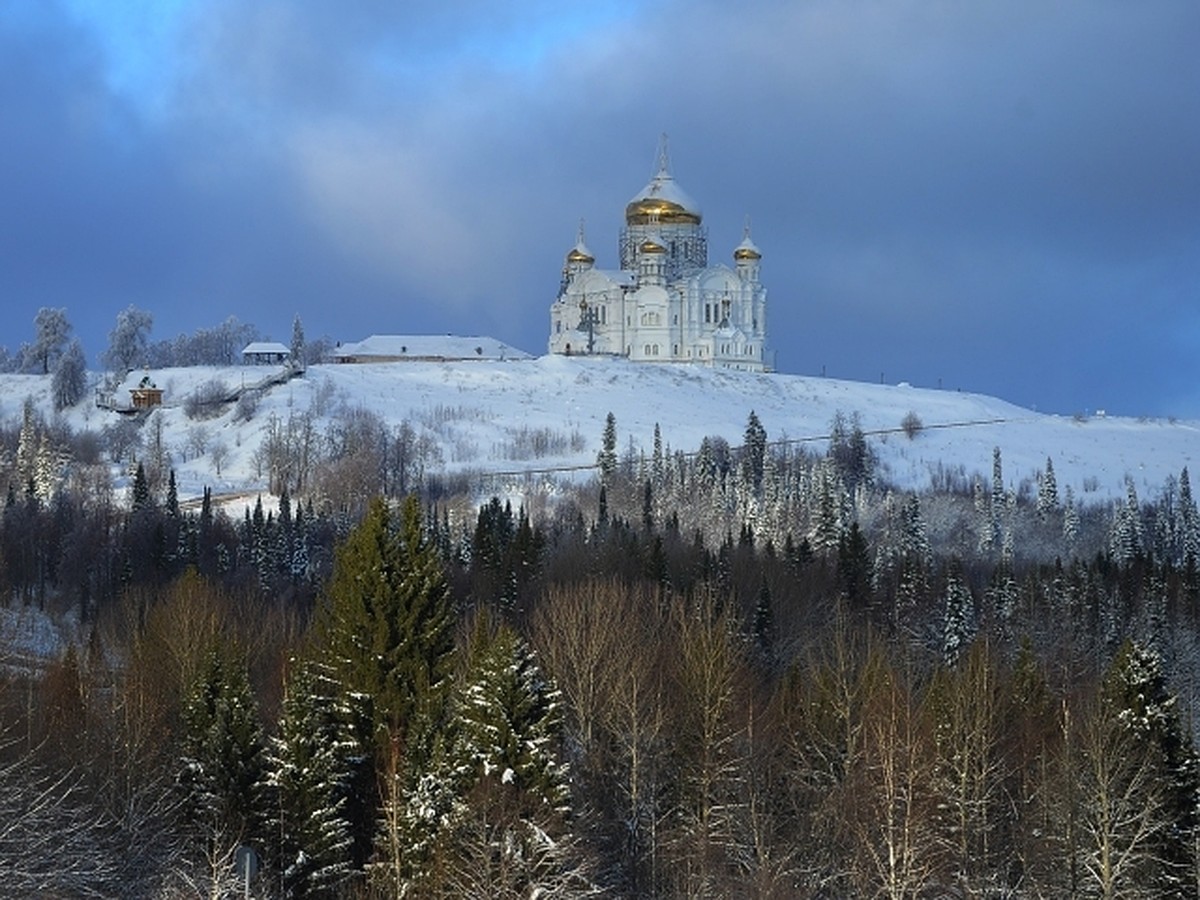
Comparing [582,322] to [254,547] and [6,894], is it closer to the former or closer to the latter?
[254,547]

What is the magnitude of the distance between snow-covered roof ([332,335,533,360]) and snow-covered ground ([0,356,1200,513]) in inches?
427

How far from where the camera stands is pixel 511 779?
2522 centimetres

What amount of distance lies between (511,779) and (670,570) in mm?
38522

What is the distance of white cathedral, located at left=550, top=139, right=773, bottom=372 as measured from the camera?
13300 cm

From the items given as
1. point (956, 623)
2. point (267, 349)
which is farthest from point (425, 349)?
point (956, 623)

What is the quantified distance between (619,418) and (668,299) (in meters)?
17.4

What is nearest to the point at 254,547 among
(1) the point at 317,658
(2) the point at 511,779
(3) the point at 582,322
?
(1) the point at 317,658

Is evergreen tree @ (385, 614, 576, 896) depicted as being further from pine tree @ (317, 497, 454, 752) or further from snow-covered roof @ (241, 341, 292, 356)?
snow-covered roof @ (241, 341, 292, 356)

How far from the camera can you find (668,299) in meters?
132

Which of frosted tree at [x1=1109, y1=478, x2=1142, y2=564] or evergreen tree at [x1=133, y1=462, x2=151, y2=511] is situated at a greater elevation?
evergreen tree at [x1=133, y1=462, x2=151, y2=511]

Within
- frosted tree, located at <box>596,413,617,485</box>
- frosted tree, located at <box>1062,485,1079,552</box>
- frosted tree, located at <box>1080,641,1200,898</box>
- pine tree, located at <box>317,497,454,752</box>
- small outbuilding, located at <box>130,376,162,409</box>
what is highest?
small outbuilding, located at <box>130,376,162,409</box>

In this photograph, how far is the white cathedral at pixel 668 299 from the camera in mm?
133000

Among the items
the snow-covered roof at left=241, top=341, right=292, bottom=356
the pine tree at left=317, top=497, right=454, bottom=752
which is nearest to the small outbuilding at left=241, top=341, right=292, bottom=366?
the snow-covered roof at left=241, top=341, right=292, bottom=356

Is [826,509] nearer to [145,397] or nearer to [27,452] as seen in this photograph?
[27,452]
